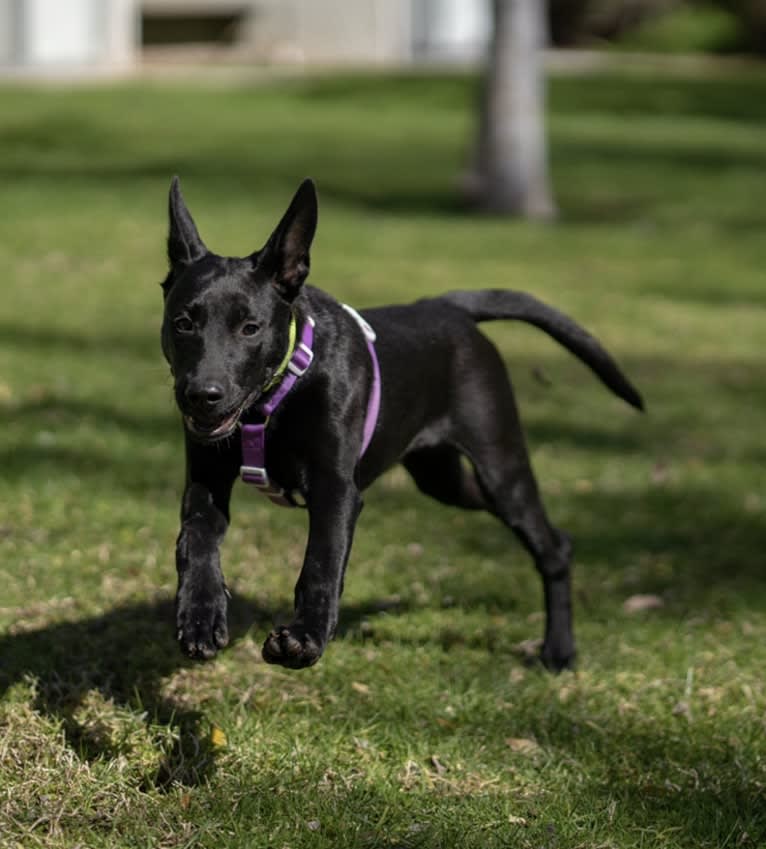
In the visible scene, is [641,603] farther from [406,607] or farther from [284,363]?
[284,363]

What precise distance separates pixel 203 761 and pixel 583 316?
9.00m

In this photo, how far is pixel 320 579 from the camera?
440cm

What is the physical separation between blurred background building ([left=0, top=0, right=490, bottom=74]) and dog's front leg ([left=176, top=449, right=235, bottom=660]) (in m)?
33.7

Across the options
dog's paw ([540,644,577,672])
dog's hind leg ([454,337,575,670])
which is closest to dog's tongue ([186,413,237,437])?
dog's hind leg ([454,337,575,670])

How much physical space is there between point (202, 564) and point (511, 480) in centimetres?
152

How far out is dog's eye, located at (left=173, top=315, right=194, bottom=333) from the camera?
14.2 ft

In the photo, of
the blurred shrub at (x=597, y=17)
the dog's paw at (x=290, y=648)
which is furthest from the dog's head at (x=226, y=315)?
the blurred shrub at (x=597, y=17)

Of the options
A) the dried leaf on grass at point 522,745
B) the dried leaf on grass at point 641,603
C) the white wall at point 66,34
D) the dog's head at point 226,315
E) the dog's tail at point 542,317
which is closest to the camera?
the dog's head at point 226,315

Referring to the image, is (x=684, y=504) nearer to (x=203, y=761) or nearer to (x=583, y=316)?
(x=203, y=761)

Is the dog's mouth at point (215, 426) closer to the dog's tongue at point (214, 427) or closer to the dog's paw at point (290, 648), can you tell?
the dog's tongue at point (214, 427)

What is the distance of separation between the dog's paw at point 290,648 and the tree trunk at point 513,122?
1479 cm

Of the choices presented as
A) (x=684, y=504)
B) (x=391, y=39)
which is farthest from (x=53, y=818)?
(x=391, y=39)

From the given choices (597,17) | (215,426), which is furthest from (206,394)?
(597,17)

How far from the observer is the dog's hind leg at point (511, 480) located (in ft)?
17.8
